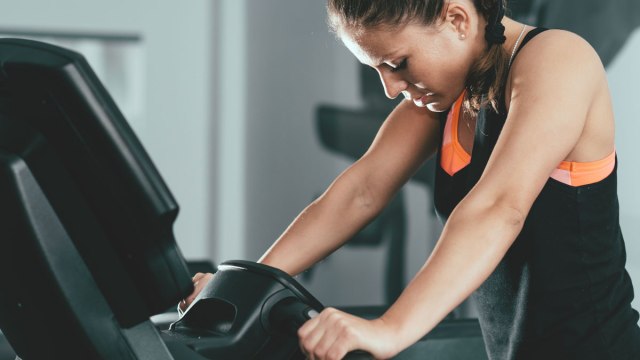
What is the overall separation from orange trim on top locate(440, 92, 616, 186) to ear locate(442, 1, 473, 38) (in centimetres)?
12

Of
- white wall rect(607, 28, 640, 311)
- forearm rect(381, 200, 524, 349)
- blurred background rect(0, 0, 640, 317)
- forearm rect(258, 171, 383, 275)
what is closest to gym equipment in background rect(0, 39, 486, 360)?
forearm rect(381, 200, 524, 349)

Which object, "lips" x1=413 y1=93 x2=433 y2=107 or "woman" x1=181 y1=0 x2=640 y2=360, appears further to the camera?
"lips" x1=413 y1=93 x2=433 y2=107

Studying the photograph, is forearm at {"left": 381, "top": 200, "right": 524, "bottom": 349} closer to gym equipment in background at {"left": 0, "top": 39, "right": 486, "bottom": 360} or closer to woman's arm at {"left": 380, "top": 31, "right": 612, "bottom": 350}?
woman's arm at {"left": 380, "top": 31, "right": 612, "bottom": 350}

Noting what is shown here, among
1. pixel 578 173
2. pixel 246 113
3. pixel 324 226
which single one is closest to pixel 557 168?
pixel 578 173

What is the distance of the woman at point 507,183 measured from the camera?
0.95m

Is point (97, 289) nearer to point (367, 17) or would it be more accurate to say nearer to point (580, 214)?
point (367, 17)

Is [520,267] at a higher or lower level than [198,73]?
higher

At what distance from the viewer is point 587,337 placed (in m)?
1.15

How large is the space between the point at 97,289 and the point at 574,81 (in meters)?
0.63

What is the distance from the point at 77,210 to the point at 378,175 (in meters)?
0.69

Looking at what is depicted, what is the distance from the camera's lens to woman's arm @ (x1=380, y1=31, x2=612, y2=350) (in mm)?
882

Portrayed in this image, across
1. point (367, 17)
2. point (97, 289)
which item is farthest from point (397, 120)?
point (97, 289)

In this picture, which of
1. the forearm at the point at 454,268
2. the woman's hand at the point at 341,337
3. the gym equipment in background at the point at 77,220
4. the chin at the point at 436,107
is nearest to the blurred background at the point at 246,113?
the chin at the point at 436,107

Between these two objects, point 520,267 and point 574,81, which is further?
point 520,267
